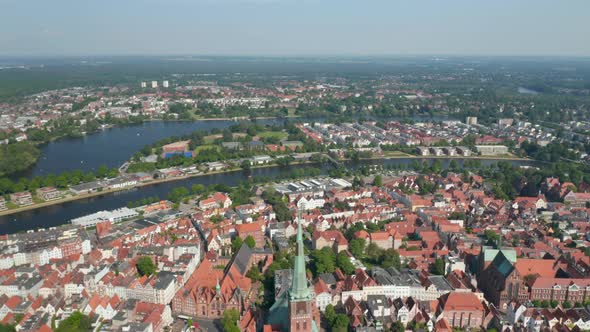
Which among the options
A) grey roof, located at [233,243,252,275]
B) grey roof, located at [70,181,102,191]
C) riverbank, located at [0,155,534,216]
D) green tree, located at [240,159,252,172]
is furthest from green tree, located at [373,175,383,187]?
grey roof, located at [70,181,102,191]

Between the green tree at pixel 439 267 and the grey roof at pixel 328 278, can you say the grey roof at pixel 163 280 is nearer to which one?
the grey roof at pixel 328 278

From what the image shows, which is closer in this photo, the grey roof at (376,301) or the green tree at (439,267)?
the grey roof at (376,301)

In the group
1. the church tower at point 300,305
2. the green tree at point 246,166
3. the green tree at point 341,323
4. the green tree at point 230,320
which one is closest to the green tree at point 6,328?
the green tree at point 230,320

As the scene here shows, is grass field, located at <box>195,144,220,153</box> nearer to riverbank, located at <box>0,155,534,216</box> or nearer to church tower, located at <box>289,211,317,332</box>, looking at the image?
riverbank, located at <box>0,155,534,216</box>

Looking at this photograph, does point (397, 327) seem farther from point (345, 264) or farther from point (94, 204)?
point (94, 204)

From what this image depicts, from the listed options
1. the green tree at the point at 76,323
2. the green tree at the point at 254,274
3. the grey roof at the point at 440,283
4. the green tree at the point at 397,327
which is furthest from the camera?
the green tree at the point at 254,274

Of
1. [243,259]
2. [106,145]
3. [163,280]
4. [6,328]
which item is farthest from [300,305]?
[106,145]

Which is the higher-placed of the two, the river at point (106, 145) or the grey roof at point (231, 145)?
the grey roof at point (231, 145)
